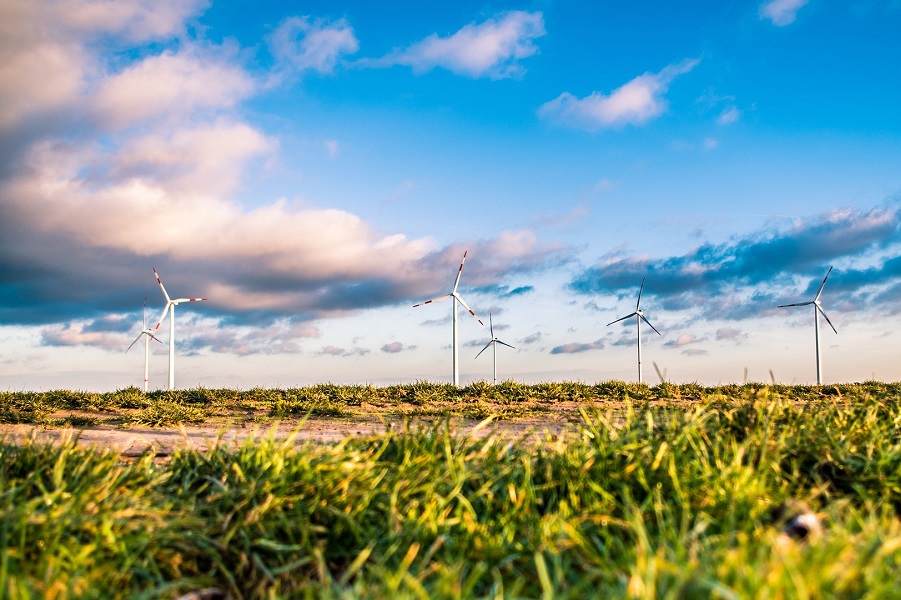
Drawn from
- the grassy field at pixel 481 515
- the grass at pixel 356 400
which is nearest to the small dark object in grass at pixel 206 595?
the grassy field at pixel 481 515

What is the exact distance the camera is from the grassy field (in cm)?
365

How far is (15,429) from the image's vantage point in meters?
13.4

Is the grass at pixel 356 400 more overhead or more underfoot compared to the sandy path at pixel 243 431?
more overhead

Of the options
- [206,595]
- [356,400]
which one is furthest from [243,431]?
[206,595]

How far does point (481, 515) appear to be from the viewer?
5.41m

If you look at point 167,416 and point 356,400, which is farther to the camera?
point 356,400

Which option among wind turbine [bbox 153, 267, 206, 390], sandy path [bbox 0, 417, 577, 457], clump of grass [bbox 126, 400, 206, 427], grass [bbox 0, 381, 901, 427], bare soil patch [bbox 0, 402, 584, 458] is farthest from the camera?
wind turbine [bbox 153, 267, 206, 390]

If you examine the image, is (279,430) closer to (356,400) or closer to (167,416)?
(167,416)

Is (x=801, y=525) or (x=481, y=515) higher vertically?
(x=801, y=525)

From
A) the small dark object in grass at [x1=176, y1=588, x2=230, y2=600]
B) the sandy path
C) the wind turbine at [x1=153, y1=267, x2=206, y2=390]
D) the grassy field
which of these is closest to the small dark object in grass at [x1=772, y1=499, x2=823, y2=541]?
the grassy field

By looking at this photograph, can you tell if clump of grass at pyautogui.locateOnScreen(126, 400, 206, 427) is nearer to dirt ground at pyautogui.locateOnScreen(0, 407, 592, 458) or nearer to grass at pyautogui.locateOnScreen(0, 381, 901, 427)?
grass at pyautogui.locateOnScreen(0, 381, 901, 427)

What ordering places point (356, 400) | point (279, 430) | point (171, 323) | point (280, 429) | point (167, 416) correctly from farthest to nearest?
point (171, 323) → point (356, 400) → point (167, 416) → point (280, 429) → point (279, 430)

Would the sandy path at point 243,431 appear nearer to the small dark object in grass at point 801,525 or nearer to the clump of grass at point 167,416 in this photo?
the clump of grass at point 167,416

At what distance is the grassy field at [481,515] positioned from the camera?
3.65 meters
